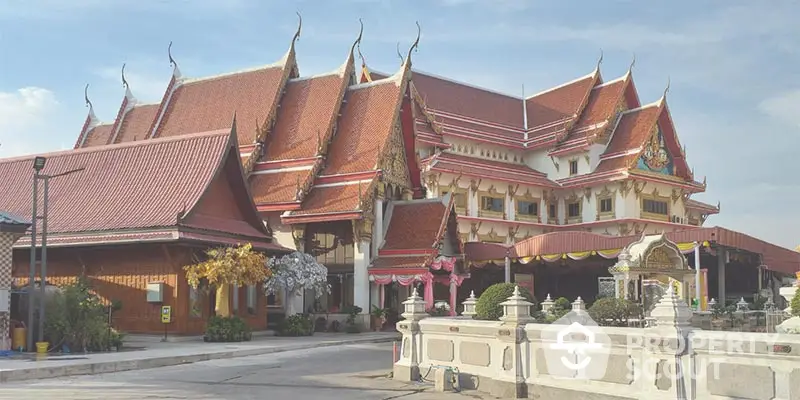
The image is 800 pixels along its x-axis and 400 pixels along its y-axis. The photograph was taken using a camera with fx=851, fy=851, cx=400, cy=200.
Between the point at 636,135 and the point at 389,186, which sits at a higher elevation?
the point at 636,135

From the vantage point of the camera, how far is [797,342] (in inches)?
323

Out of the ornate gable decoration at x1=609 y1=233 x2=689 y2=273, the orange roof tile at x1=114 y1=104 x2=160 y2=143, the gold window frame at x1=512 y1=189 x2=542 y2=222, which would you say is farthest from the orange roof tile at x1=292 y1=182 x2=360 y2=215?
Answer: the gold window frame at x1=512 y1=189 x2=542 y2=222

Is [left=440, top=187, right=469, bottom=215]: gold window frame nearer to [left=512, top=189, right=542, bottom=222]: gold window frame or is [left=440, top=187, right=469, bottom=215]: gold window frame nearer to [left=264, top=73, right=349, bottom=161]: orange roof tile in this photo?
[left=512, top=189, right=542, bottom=222]: gold window frame

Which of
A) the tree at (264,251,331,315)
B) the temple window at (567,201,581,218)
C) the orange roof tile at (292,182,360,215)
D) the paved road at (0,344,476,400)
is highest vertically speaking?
the temple window at (567,201,581,218)

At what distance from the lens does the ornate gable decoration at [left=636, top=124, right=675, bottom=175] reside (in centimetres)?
4509

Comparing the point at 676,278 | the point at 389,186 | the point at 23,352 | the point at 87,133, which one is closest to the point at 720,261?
the point at 676,278

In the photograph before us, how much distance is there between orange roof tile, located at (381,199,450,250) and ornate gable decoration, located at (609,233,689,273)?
7.13 metres

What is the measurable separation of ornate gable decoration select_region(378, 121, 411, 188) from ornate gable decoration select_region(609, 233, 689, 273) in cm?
936

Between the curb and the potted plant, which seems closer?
the curb

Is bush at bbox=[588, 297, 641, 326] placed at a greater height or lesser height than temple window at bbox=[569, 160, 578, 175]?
lesser

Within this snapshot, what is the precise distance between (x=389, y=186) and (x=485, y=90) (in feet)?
65.1

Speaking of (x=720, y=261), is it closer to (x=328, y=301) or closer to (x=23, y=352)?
(x=328, y=301)

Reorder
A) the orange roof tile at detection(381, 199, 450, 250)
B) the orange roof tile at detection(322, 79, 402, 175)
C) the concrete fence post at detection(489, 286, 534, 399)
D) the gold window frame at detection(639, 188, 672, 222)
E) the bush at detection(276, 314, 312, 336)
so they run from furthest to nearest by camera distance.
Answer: the gold window frame at detection(639, 188, 672, 222) → the orange roof tile at detection(322, 79, 402, 175) → the orange roof tile at detection(381, 199, 450, 250) → the bush at detection(276, 314, 312, 336) → the concrete fence post at detection(489, 286, 534, 399)

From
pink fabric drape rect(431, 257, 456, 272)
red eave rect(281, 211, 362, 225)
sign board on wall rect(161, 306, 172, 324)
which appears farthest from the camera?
pink fabric drape rect(431, 257, 456, 272)
